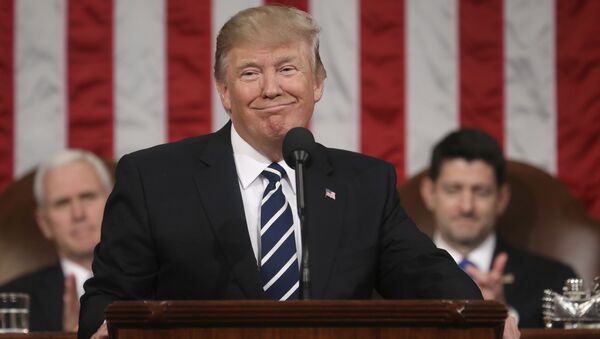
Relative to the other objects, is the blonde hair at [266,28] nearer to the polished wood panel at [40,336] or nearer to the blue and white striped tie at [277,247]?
the blue and white striped tie at [277,247]

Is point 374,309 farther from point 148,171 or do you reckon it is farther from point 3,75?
point 3,75

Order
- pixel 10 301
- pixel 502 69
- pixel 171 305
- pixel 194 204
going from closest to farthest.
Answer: pixel 171 305, pixel 194 204, pixel 10 301, pixel 502 69

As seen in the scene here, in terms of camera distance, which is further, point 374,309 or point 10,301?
point 10,301

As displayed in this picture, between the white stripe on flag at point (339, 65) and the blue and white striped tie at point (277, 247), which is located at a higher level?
the white stripe on flag at point (339, 65)

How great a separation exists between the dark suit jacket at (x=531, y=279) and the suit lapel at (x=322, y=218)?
2305mm

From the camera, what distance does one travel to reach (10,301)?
4039 millimetres

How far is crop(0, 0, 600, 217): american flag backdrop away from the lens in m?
5.40

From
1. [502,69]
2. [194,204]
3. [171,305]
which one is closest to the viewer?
[171,305]

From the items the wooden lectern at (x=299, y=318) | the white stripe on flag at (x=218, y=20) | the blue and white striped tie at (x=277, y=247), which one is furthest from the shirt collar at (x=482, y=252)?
the wooden lectern at (x=299, y=318)

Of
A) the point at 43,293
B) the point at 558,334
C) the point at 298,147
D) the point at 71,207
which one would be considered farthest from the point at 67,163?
the point at 298,147

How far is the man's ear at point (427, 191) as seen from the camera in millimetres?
5219

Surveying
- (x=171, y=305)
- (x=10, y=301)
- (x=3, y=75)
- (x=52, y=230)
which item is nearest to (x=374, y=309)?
(x=171, y=305)

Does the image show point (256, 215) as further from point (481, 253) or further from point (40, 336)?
point (481, 253)

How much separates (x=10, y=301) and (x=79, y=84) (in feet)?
5.21
